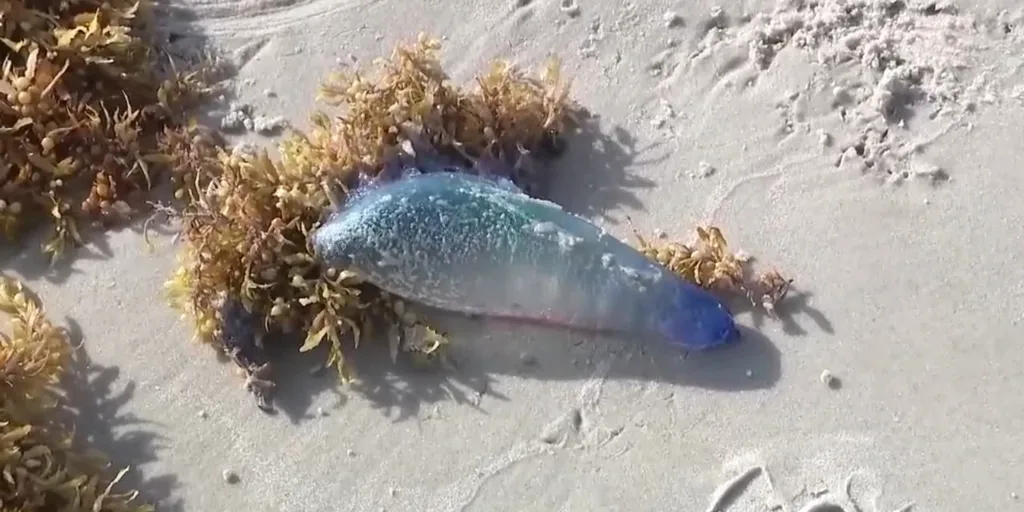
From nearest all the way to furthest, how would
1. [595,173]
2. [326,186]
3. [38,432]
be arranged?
[38,432]
[326,186]
[595,173]

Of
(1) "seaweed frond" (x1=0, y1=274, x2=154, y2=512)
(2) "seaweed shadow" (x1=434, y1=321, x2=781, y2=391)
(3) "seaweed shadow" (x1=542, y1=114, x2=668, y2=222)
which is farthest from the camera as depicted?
(3) "seaweed shadow" (x1=542, y1=114, x2=668, y2=222)

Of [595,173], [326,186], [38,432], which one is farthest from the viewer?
[595,173]

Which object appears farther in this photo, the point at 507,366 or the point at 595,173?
the point at 595,173

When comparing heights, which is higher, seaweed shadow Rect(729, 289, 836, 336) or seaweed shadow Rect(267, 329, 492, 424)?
seaweed shadow Rect(729, 289, 836, 336)

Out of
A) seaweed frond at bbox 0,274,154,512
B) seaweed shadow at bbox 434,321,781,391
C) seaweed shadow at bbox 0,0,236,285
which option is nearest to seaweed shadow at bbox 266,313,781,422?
seaweed shadow at bbox 434,321,781,391

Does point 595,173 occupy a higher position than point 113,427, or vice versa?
point 595,173

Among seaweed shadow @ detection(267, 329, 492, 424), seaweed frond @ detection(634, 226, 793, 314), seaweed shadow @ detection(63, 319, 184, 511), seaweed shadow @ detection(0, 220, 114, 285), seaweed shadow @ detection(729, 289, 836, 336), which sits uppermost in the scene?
seaweed frond @ detection(634, 226, 793, 314)

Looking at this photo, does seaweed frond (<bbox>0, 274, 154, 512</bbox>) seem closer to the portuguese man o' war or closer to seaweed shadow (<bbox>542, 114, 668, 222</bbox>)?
the portuguese man o' war

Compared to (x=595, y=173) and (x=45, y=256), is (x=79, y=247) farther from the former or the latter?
(x=595, y=173)

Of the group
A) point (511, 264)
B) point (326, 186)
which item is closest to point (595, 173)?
point (511, 264)
